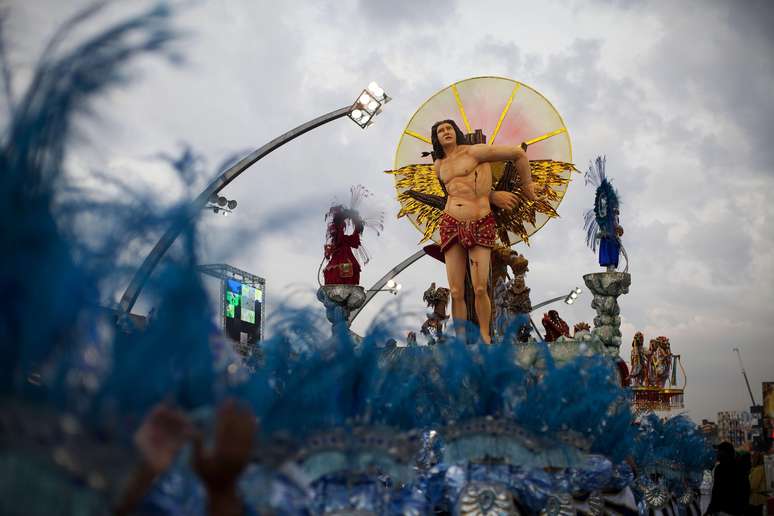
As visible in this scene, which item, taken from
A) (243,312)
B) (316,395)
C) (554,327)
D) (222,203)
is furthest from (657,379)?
(243,312)

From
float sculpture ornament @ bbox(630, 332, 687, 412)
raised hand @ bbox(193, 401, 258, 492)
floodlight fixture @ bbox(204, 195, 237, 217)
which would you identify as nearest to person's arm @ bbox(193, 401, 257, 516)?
raised hand @ bbox(193, 401, 258, 492)

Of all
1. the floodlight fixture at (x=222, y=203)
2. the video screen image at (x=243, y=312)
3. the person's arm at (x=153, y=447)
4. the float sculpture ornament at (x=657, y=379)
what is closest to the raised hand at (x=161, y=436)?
the person's arm at (x=153, y=447)

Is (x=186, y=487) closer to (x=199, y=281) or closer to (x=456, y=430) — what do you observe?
(x=199, y=281)

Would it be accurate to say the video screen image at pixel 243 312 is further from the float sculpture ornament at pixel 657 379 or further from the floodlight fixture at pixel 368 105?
the floodlight fixture at pixel 368 105

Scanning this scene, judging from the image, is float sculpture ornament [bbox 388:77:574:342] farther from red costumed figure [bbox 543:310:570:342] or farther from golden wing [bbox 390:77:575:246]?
red costumed figure [bbox 543:310:570:342]

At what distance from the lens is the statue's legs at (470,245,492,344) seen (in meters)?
10.5

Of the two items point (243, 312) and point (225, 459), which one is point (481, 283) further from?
point (243, 312)

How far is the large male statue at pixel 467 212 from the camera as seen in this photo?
34.7 ft

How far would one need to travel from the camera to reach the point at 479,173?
10750 mm

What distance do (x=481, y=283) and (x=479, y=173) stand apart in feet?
4.09

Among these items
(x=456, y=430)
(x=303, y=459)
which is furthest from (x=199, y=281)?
(x=456, y=430)

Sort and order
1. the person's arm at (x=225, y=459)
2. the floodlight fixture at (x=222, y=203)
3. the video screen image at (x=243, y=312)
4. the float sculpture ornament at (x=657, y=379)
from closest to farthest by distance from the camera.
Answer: the person's arm at (x=225, y=459)
the floodlight fixture at (x=222, y=203)
the float sculpture ornament at (x=657, y=379)
the video screen image at (x=243, y=312)

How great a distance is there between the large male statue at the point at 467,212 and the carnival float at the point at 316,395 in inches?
1.6

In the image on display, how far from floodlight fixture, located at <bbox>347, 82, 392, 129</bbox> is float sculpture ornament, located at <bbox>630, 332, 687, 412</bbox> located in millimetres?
8150
